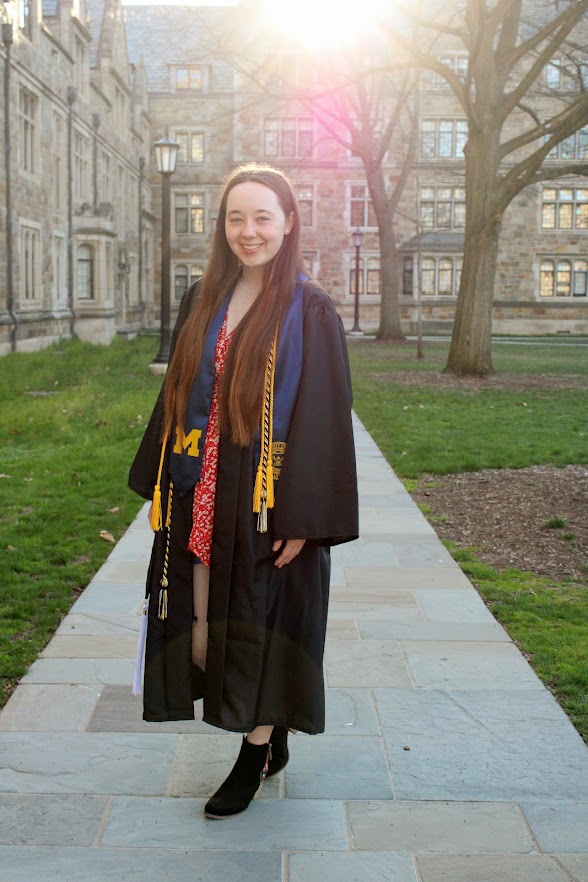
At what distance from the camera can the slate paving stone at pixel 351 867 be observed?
254cm

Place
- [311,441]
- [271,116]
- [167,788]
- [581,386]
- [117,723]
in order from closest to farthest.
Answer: [311,441] < [167,788] < [117,723] < [581,386] < [271,116]

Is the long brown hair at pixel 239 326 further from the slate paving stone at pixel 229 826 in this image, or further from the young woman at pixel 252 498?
the slate paving stone at pixel 229 826

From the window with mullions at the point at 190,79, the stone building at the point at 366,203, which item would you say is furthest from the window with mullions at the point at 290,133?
the window with mullions at the point at 190,79

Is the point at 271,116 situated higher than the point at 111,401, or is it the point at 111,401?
the point at 271,116

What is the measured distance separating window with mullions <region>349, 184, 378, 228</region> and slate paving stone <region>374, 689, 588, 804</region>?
3764cm

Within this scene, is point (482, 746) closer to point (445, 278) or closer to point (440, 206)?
point (445, 278)

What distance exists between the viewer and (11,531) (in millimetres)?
6375

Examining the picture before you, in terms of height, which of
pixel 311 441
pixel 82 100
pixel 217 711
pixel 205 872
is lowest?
pixel 205 872

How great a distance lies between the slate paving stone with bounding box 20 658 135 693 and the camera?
3.89 metres

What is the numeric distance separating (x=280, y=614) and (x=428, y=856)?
0.74m

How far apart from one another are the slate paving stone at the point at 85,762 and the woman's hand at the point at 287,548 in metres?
0.82

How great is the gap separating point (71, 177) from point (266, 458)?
2522 centimetres

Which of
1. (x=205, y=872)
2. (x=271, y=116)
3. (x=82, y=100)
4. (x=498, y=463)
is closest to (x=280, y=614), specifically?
(x=205, y=872)

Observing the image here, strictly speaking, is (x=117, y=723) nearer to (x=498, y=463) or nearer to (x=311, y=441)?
(x=311, y=441)
